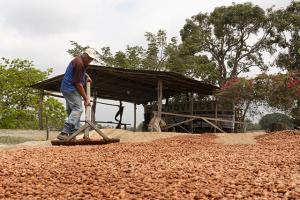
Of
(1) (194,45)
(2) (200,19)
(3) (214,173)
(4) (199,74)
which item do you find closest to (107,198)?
(3) (214,173)

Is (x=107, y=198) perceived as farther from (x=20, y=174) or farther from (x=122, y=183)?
(x=20, y=174)

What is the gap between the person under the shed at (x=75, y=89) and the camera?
24.1ft

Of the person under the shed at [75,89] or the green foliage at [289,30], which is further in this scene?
the green foliage at [289,30]

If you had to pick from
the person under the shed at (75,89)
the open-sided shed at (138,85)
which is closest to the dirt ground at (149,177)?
the person under the shed at (75,89)

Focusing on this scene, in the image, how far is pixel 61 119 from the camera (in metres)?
25.7

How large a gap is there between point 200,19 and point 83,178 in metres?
27.3

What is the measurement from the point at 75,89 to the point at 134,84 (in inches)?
398

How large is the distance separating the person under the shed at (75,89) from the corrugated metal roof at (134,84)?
266 inches

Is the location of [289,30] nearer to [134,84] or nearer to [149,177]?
[134,84]

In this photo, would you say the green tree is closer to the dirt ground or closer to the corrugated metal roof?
the corrugated metal roof

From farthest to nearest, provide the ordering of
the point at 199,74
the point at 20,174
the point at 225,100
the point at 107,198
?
the point at 199,74 < the point at 225,100 < the point at 20,174 < the point at 107,198

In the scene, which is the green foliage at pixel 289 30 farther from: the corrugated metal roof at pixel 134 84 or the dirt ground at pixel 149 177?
the dirt ground at pixel 149 177

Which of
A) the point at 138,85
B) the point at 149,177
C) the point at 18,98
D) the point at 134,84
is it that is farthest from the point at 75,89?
the point at 18,98

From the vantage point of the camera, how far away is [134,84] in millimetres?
17578
